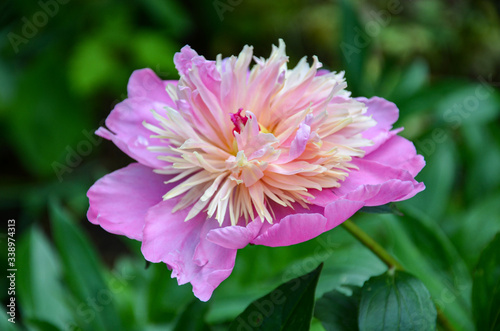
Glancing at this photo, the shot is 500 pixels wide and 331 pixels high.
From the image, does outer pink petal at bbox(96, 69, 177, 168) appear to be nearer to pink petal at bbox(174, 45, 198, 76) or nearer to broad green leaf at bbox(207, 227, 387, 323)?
pink petal at bbox(174, 45, 198, 76)

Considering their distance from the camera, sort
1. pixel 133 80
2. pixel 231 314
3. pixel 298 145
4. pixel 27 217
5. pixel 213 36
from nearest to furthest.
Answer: pixel 298 145
pixel 133 80
pixel 231 314
pixel 27 217
pixel 213 36

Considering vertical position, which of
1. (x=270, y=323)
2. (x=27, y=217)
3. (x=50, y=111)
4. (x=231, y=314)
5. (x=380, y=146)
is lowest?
(x=27, y=217)

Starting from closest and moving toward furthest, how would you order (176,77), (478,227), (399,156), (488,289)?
(399,156), (488,289), (478,227), (176,77)

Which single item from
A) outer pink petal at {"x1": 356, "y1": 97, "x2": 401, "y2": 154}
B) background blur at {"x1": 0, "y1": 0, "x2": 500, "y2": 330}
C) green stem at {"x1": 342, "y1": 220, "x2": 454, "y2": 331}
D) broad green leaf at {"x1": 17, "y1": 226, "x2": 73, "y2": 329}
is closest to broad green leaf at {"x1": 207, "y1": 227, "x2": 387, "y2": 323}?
background blur at {"x1": 0, "y1": 0, "x2": 500, "y2": 330}

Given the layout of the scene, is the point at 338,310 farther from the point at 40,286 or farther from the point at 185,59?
the point at 40,286

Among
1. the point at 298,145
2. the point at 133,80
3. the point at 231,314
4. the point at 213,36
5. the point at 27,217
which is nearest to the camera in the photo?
the point at 298,145

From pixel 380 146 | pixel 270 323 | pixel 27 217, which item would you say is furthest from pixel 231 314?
pixel 27 217

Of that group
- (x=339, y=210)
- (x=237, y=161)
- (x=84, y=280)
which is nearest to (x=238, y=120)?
(x=237, y=161)

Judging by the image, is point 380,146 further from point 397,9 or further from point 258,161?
point 397,9
